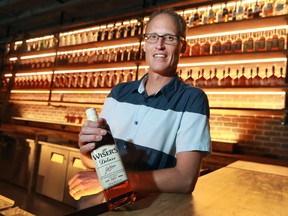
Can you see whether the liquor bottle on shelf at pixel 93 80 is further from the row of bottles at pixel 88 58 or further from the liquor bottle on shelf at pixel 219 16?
the liquor bottle on shelf at pixel 219 16

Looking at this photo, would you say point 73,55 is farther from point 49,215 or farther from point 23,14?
point 49,215

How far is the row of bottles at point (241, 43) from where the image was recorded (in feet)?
10.2

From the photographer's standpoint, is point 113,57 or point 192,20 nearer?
point 192,20

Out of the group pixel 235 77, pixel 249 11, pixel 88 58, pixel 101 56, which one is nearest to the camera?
pixel 249 11

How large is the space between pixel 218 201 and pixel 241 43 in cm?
286

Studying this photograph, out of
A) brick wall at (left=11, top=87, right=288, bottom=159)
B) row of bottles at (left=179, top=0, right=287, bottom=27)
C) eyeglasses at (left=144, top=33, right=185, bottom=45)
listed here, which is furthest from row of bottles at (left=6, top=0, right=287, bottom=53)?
eyeglasses at (left=144, top=33, right=185, bottom=45)

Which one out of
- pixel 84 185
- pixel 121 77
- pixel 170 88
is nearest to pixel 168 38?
pixel 170 88

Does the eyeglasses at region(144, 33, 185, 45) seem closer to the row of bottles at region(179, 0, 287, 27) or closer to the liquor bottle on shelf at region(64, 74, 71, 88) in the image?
the row of bottles at region(179, 0, 287, 27)

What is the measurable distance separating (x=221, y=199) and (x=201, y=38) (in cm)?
327

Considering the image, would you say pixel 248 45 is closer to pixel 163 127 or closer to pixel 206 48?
pixel 206 48

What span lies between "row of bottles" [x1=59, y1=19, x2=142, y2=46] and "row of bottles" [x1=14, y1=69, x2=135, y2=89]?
628 millimetres

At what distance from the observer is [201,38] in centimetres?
376

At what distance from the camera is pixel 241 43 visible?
325cm

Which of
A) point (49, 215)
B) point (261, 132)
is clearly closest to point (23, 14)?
point (49, 215)
